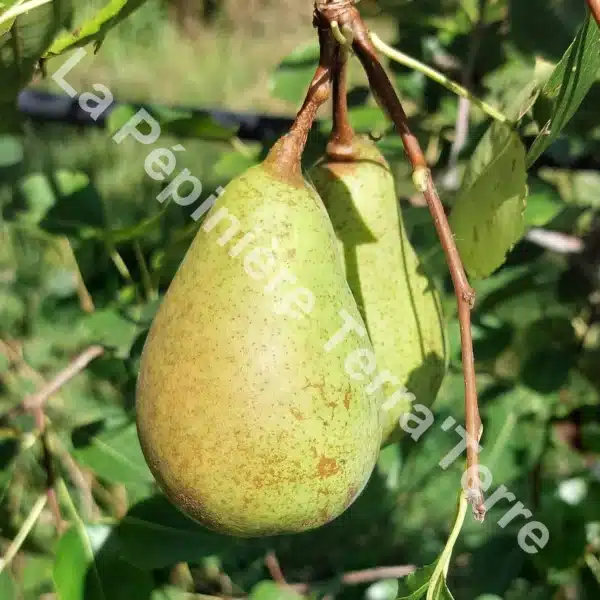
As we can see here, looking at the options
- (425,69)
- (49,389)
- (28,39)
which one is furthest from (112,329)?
(425,69)

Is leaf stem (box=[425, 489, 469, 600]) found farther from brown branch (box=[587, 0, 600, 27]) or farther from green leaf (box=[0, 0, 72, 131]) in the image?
green leaf (box=[0, 0, 72, 131])

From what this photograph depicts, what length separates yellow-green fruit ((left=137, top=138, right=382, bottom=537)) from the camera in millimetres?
613

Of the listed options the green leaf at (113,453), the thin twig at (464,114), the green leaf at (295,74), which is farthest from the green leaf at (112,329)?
the thin twig at (464,114)

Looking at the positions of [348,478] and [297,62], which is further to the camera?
[297,62]

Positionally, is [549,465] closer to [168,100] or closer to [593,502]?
[593,502]

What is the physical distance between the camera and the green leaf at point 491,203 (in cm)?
73

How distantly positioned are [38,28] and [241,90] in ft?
10.7

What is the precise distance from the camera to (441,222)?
611 mm

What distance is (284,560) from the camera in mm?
1800

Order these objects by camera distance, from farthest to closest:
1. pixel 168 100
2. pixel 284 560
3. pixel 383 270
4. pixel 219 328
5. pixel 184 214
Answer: pixel 168 100 < pixel 284 560 < pixel 184 214 < pixel 383 270 < pixel 219 328

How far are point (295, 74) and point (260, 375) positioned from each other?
0.81m

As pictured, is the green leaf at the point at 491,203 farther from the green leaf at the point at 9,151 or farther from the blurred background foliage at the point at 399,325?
the green leaf at the point at 9,151

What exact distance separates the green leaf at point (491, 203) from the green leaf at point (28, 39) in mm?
407

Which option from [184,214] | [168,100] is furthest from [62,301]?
[168,100]
